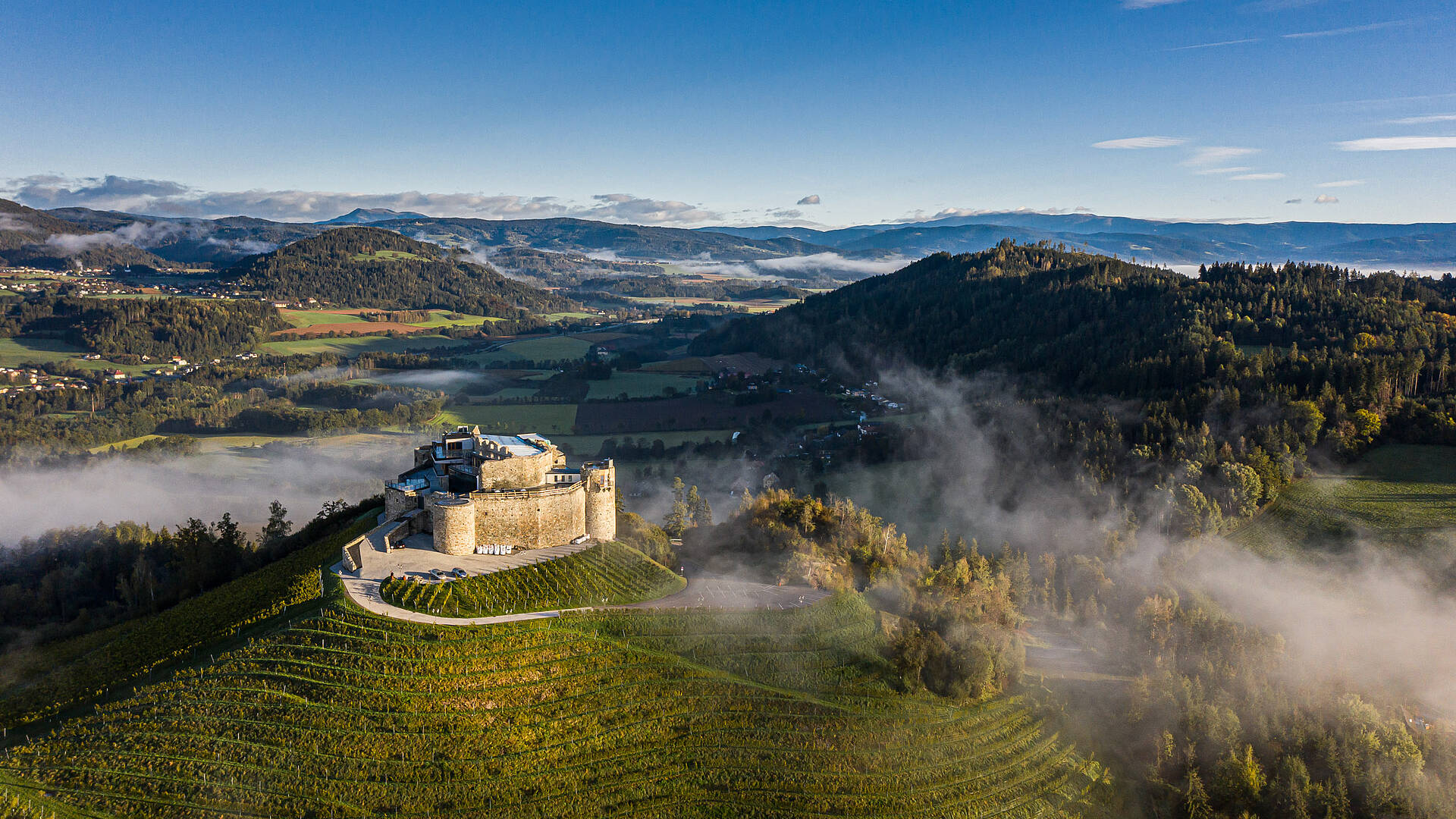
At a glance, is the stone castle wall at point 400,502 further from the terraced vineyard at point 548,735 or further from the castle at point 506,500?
the terraced vineyard at point 548,735

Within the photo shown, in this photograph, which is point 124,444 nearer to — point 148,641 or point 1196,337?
point 148,641

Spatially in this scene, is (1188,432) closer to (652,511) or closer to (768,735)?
(652,511)

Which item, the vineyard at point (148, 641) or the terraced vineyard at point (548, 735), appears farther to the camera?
the vineyard at point (148, 641)

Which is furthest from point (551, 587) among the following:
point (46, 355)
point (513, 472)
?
point (46, 355)

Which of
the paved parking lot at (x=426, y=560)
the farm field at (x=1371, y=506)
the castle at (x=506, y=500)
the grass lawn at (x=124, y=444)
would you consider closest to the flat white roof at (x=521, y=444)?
the castle at (x=506, y=500)

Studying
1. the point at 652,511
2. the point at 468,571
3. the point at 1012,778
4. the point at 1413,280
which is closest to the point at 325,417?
the point at 652,511

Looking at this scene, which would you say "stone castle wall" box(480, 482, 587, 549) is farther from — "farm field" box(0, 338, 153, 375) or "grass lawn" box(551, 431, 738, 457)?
"farm field" box(0, 338, 153, 375)
